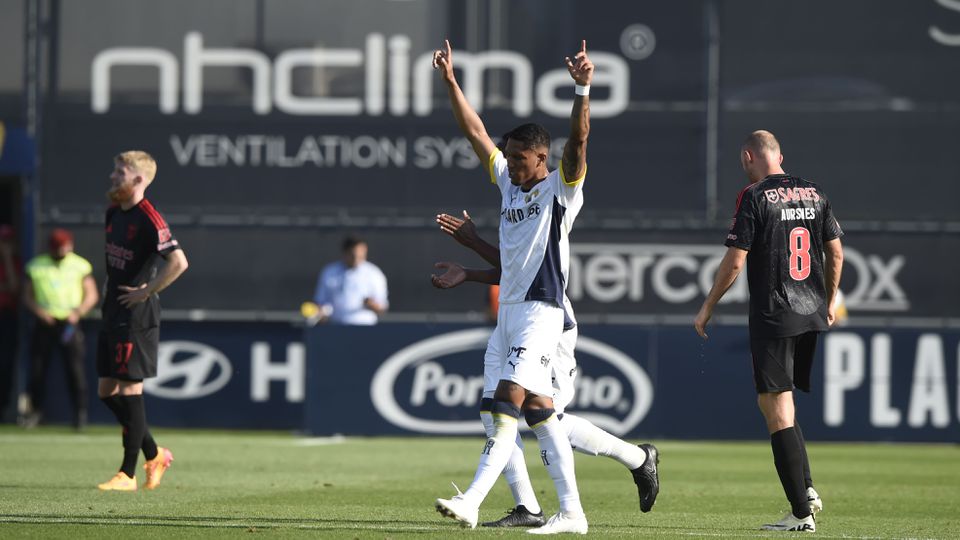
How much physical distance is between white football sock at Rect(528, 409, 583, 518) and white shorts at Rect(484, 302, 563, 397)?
0.56 feet

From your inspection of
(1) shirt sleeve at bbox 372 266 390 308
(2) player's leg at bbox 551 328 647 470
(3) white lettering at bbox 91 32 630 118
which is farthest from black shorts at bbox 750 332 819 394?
(3) white lettering at bbox 91 32 630 118

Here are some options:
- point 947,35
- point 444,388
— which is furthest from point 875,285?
point 444,388

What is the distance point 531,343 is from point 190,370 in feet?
35.9

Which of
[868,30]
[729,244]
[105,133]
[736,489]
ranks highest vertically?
[868,30]

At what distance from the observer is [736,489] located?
1123 centimetres

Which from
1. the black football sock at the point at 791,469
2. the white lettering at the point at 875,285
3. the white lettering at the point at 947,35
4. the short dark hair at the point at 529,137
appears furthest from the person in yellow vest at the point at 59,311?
the black football sock at the point at 791,469

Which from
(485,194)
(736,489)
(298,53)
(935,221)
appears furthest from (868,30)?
(736,489)

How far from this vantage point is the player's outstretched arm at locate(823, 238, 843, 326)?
336 inches

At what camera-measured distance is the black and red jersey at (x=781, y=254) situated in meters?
8.32

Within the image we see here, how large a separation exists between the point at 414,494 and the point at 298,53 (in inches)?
354

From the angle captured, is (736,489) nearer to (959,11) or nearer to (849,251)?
(849,251)

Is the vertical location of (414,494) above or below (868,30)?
below

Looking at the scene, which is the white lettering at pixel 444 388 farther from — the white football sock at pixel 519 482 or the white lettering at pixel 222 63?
the white football sock at pixel 519 482

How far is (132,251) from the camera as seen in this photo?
10055 millimetres
